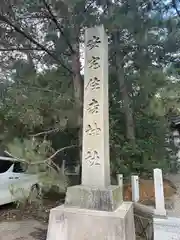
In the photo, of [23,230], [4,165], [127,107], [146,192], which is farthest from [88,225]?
[127,107]

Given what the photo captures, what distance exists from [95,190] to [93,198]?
109 mm

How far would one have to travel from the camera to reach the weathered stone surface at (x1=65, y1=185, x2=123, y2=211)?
326cm

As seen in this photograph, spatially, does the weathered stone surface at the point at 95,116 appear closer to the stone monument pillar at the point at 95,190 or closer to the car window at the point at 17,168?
the stone monument pillar at the point at 95,190

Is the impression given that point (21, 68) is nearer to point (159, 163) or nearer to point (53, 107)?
point (53, 107)

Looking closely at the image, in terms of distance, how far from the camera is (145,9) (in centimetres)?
575

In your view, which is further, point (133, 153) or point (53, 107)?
point (133, 153)

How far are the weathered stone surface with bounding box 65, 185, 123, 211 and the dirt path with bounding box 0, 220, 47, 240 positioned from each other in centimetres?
170

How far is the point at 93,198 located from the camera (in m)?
3.33

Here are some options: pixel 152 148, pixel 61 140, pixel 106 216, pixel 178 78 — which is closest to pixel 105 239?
pixel 106 216

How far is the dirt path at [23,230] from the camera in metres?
4.61

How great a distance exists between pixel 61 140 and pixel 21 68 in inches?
85.5

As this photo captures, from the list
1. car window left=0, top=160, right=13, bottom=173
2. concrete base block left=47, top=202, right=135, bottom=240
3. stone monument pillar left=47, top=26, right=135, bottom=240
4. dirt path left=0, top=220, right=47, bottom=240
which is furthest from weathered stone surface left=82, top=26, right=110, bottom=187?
car window left=0, top=160, right=13, bottom=173

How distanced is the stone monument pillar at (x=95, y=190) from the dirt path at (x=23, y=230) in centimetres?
166

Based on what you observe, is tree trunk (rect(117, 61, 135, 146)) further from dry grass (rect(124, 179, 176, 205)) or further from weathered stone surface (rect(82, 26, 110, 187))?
weathered stone surface (rect(82, 26, 110, 187))
